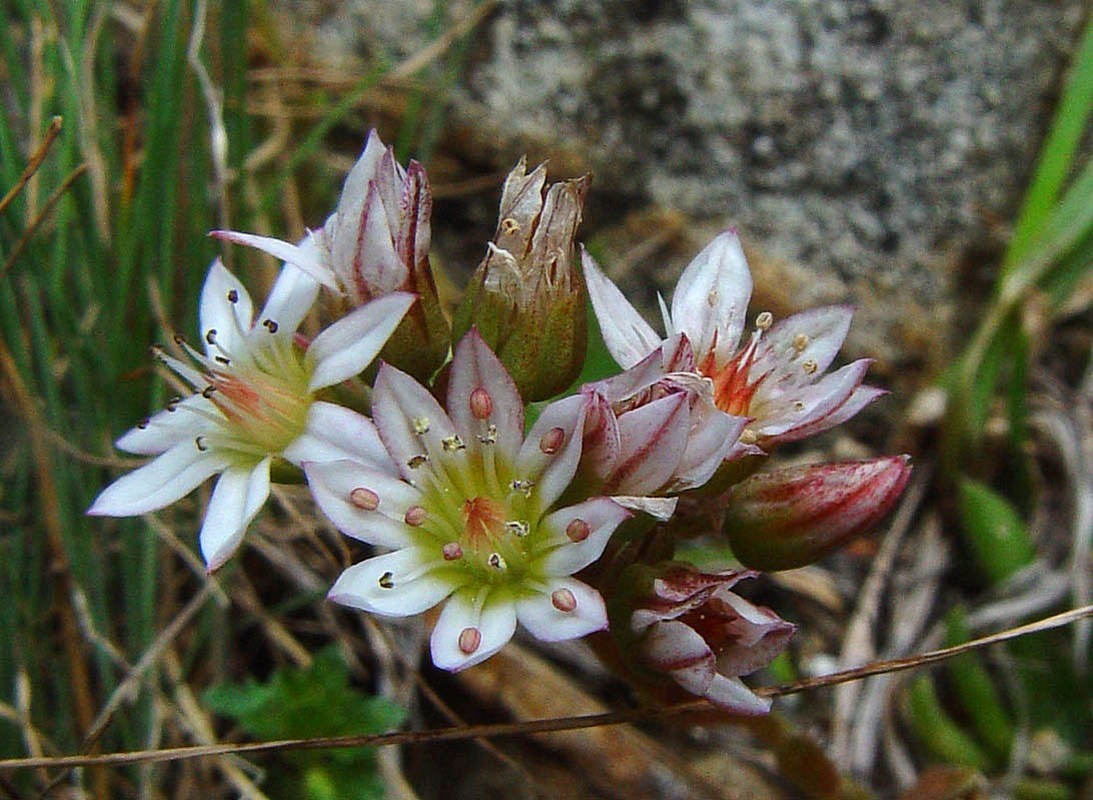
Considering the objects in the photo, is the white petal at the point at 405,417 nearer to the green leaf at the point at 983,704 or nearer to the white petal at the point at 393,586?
the white petal at the point at 393,586

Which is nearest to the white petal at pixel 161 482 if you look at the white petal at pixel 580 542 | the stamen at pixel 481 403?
the stamen at pixel 481 403

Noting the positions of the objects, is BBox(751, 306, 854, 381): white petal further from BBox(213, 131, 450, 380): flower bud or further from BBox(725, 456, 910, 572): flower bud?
BBox(213, 131, 450, 380): flower bud

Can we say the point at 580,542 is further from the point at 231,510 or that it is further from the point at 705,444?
the point at 231,510

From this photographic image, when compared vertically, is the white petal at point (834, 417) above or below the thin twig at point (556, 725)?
above

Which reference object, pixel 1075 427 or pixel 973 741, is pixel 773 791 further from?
pixel 1075 427

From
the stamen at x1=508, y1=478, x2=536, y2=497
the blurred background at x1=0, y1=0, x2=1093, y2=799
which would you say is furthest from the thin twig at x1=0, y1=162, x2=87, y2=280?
the stamen at x1=508, y1=478, x2=536, y2=497

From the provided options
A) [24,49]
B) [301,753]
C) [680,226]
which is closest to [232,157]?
[24,49]

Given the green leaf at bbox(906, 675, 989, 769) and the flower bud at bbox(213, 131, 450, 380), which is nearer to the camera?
the flower bud at bbox(213, 131, 450, 380)
